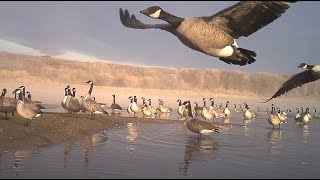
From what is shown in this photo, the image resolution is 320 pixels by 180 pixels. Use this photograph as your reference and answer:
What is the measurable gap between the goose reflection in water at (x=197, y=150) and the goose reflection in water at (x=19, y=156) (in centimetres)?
443

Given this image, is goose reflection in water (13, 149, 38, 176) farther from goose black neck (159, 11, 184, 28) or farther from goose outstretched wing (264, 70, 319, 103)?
goose outstretched wing (264, 70, 319, 103)

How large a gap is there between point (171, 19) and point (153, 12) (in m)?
0.43

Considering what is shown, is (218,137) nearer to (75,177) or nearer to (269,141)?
(269,141)

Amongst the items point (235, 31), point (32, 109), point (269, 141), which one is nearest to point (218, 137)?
point (269, 141)

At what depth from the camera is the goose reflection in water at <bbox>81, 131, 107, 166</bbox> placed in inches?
555

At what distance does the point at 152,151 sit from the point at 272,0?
9311mm

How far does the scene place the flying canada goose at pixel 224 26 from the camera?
7.79 meters

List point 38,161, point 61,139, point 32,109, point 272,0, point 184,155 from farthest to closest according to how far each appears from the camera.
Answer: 1. point 32,109
2. point 61,139
3. point 184,155
4. point 38,161
5. point 272,0

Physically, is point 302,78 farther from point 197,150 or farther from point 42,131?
point 42,131

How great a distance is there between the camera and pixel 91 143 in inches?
680

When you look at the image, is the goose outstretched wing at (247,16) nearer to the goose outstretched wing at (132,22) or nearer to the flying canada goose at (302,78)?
the goose outstretched wing at (132,22)

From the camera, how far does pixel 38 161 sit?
41.1 feet

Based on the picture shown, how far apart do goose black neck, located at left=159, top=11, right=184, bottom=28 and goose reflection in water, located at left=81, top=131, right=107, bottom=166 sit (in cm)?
608

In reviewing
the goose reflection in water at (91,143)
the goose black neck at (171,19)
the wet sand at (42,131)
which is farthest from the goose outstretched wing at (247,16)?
the wet sand at (42,131)
